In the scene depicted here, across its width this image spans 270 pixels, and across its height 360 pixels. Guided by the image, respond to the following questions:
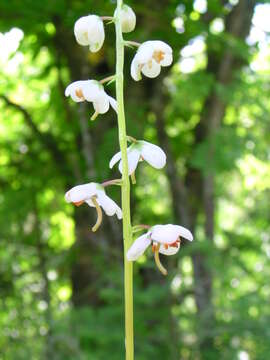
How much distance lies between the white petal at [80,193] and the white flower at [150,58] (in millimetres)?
194

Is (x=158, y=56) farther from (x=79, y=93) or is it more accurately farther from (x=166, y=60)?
(x=79, y=93)

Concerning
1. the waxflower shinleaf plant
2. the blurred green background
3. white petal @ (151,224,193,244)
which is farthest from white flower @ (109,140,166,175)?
the blurred green background

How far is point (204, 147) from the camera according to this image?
276 cm

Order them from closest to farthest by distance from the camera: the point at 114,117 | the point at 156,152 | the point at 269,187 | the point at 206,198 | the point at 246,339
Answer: the point at 156,152, the point at 246,339, the point at 114,117, the point at 206,198, the point at 269,187

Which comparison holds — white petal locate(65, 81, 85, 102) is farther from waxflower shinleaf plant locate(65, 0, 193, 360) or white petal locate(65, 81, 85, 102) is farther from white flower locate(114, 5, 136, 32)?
white flower locate(114, 5, 136, 32)

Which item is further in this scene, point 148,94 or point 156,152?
point 148,94

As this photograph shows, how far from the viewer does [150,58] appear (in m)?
0.90

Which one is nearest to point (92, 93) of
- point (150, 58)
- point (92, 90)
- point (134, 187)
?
point (92, 90)

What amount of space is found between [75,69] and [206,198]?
3.46 feet

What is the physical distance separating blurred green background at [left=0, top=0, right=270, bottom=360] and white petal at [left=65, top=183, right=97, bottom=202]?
1365mm

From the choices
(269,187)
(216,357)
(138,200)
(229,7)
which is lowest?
(216,357)

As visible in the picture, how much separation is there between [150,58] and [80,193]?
237mm

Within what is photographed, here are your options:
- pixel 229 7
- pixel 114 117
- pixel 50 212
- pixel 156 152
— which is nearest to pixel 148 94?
pixel 114 117

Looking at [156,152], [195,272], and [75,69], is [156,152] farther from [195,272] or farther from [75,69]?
[195,272]
